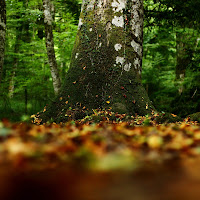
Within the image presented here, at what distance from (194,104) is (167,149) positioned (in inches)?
295

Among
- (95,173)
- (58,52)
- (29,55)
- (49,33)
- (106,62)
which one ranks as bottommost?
(29,55)

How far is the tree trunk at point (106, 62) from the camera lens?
3.76 m

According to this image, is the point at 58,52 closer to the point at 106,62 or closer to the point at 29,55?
the point at 29,55

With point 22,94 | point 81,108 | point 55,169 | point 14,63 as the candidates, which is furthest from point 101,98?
point 22,94

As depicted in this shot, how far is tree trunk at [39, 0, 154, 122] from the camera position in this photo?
3.76 meters

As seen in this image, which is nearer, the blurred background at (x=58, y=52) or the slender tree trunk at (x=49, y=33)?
the slender tree trunk at (x=49, y=33)

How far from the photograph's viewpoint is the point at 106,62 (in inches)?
152

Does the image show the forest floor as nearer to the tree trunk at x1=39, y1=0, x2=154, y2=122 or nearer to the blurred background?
the tree trunk at x1=39, y1=0, x2=154, y2=122

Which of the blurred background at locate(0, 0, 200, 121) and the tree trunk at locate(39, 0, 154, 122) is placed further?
the blurred background at locate(0, 0, 200, 121)

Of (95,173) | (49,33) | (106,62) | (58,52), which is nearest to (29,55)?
(58,52)

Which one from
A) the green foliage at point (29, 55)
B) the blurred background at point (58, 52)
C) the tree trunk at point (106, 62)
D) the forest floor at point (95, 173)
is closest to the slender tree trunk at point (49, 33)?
the blurred background at point (58, 52)

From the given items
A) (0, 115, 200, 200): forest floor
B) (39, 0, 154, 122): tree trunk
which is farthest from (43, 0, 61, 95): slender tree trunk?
(0, 115, 200, 200): forest floor

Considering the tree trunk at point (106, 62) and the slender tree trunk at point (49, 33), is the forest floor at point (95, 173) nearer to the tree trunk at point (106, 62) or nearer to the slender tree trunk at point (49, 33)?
the tree trunk at point (106, 62)

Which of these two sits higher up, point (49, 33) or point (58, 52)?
point (49, 33)
